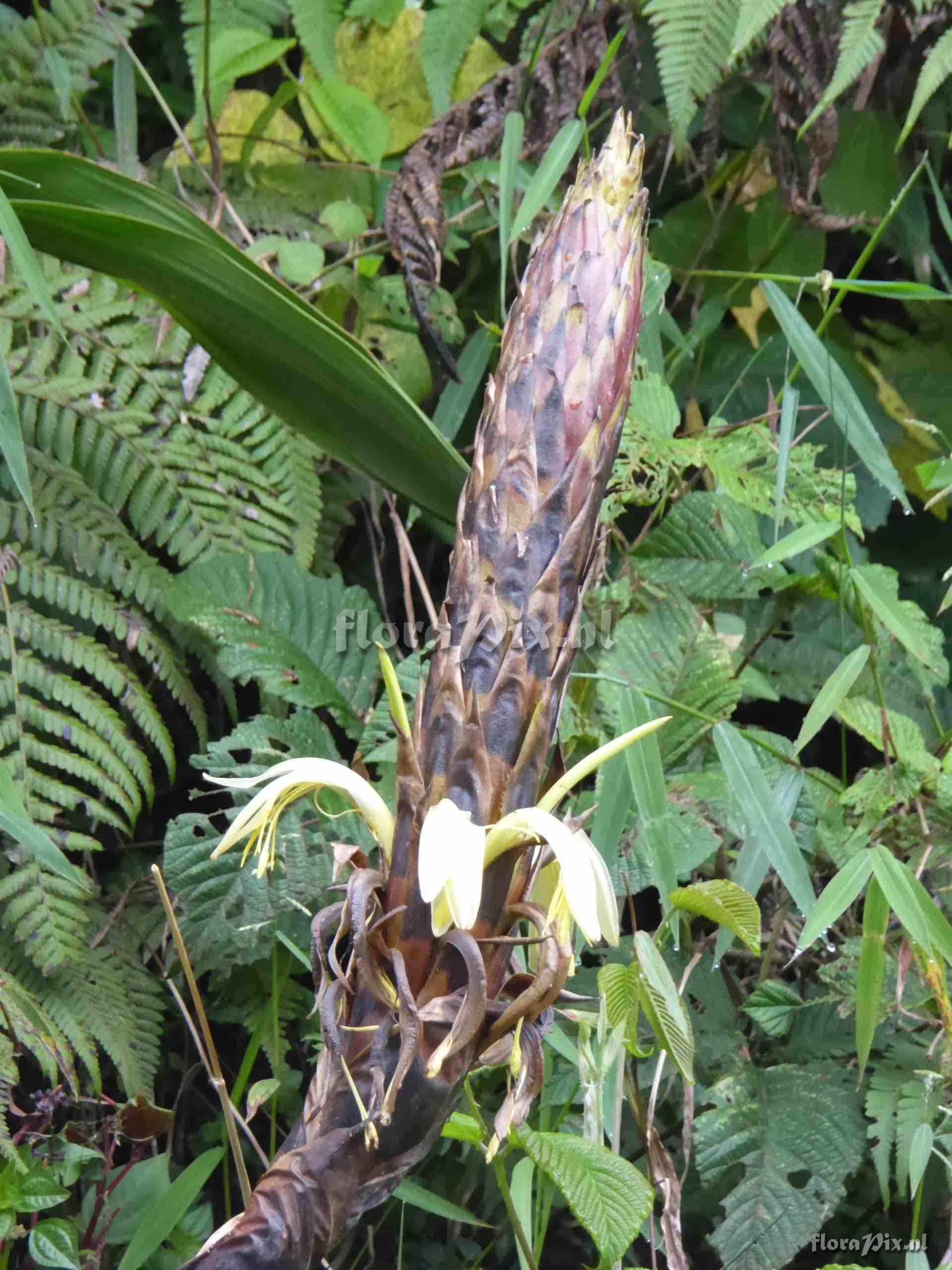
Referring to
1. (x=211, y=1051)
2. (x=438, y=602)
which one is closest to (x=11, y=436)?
(x=211, y=1051)

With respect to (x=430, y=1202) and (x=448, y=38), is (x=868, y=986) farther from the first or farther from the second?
Answer: (x=448, y=38)

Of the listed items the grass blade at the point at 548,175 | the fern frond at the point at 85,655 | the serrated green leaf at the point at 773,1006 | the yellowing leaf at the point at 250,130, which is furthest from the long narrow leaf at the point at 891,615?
the yellowing leaf at the point at 250,130

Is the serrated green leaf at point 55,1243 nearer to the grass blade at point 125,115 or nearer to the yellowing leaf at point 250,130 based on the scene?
the grass blade at point 125,115

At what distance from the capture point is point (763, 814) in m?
0.88

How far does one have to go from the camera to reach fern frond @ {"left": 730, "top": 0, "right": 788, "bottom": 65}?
1.18 metres

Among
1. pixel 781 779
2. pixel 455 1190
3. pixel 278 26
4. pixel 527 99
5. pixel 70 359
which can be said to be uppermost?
pixel 278 26

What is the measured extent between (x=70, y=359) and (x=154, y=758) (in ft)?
1.48

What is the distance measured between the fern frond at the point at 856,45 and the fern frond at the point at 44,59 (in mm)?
795

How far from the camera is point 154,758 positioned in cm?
127

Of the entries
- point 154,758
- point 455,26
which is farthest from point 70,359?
point 455,26

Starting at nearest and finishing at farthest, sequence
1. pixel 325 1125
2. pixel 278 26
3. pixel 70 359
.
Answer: pixel 325 1125
pixel 70 359
pixel 278 26

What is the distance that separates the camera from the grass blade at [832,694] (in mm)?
913

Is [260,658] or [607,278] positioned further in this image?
[260,658]

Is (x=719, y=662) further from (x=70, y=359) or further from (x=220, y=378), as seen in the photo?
(x=70, y=359)
